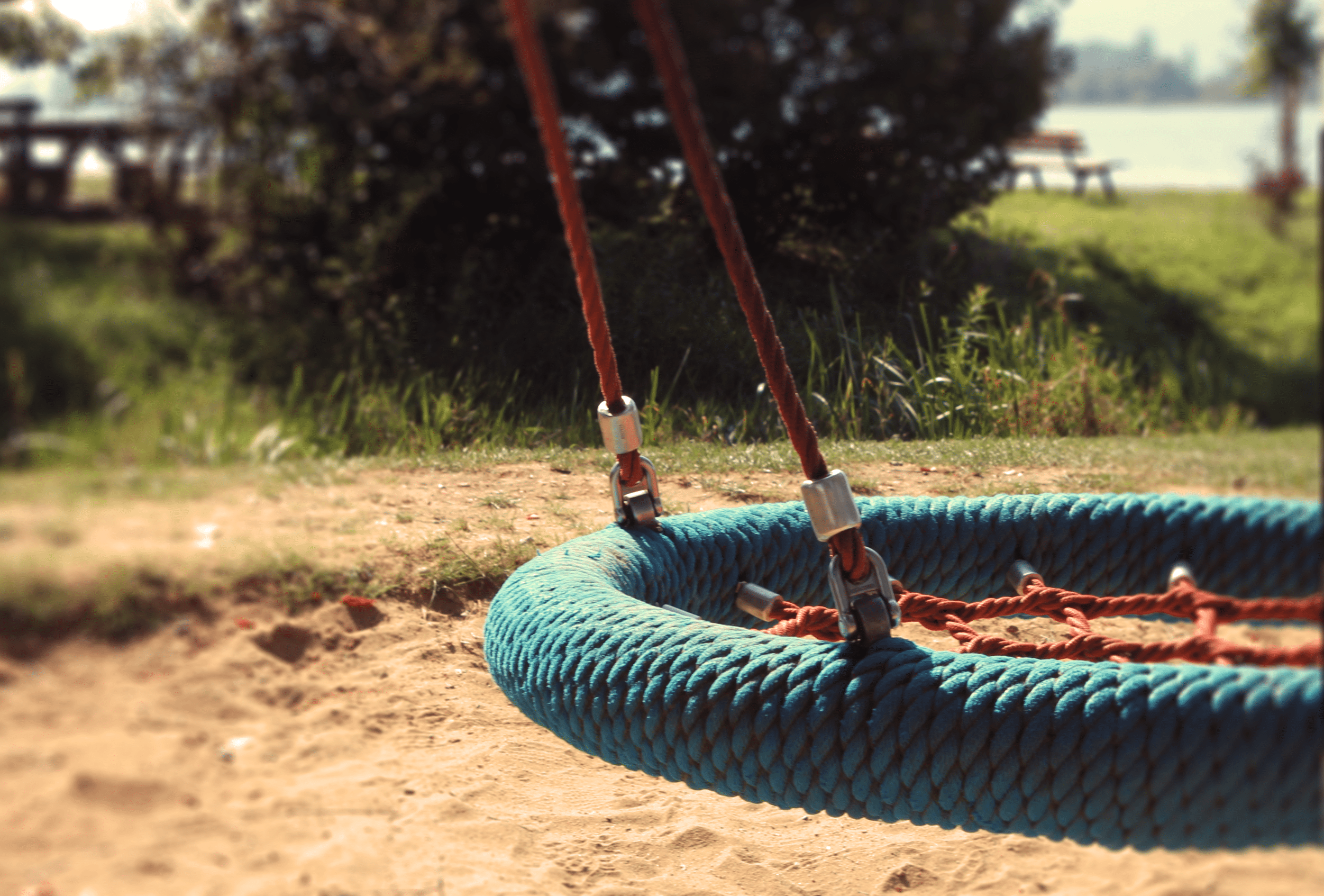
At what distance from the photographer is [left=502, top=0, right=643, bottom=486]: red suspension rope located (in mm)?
981

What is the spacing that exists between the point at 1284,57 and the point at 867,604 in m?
0.74

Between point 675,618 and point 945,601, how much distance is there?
15.4 inches

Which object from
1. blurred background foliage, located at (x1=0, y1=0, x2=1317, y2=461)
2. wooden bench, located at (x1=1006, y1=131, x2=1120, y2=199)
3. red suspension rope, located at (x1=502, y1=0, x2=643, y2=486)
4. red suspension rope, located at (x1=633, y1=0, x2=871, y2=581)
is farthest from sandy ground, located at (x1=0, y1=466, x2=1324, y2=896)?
wooden bench, located at (x1=1006, y1=131, x2=1120, y2=199)

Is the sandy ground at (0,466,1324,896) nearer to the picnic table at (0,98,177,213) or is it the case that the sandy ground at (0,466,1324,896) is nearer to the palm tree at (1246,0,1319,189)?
the picnic table at (0,98,177,213)

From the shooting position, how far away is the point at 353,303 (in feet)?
6.51

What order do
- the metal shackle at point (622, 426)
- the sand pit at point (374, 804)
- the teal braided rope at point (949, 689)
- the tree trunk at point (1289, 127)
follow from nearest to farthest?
the sand pit at point (374, 804) → the teal braided rope at point (949, 689) → the tree trunk at point (1289, 127) → the metal shackle at point (622, 426)

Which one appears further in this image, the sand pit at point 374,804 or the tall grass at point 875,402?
the tall grass at point 875,402

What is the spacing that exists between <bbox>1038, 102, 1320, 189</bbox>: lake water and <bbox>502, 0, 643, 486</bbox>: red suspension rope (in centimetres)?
70

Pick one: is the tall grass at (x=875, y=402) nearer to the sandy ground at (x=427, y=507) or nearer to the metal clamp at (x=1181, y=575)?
the sandy ground at (x=427, y=507)

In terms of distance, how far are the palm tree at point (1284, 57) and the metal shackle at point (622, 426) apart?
83 centimetres

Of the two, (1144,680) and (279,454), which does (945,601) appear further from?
(279,454)

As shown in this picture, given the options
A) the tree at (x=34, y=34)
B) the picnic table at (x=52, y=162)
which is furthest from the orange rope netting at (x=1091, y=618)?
the tree at (x=34, y=34)

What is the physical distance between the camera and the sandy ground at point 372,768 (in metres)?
0.84

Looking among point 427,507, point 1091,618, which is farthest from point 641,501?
point 1091,618
